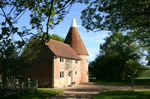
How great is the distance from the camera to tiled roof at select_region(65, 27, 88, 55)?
3709cm

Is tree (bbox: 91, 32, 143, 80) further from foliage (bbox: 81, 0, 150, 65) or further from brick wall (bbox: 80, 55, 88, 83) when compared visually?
foliage (bbox: 81, 0, 150, 65)

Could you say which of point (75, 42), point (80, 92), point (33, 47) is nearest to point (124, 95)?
point (80, 92)

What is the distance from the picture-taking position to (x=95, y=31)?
1633 cm

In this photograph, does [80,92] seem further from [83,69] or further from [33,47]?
[83,69]

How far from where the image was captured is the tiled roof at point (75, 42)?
37.1 meters

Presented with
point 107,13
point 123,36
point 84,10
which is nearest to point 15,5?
point 84,10

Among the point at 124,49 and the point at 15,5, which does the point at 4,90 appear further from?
the point at 124,49

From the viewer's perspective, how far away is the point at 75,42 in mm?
37438

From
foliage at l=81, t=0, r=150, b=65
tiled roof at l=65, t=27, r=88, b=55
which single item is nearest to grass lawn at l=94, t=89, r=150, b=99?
foliage at l=81, t=0, r=150, b=65

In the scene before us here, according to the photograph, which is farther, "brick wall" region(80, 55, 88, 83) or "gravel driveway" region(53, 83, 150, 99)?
"brick wall" region(80, 55, 88, 83)

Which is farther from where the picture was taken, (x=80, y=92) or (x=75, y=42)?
(x=75, y=42)

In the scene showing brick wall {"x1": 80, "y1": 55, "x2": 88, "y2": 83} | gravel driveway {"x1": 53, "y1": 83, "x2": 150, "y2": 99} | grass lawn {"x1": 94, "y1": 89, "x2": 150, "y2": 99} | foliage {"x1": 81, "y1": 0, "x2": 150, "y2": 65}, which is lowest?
gravel driveway {"x1": 53, "y1": 83, "x2": 150, "y2": 99}

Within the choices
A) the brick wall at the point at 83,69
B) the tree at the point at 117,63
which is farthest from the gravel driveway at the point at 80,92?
the tree at the point at 117,63

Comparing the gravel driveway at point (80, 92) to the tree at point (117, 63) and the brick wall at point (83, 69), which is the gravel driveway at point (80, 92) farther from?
the tree at point (117, 63)
